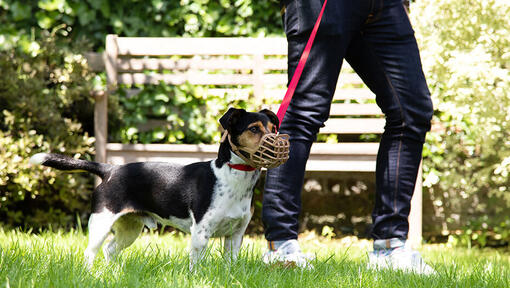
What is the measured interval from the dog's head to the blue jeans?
0.59ft

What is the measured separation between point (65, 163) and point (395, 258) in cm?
167

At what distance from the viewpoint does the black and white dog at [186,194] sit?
2.66 m

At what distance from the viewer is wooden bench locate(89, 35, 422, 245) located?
4.69 m

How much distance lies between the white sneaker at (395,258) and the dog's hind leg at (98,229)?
1262 mm

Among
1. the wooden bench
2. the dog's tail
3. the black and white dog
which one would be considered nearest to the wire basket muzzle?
the black and white dog

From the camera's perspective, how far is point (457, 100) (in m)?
4.29

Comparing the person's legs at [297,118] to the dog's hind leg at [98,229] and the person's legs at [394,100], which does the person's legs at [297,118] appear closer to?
the person's legs at [394,100]

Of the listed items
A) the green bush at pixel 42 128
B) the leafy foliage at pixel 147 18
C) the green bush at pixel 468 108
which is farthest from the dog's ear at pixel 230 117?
the leafy foliage at pixel 147 18

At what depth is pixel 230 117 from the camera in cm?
256

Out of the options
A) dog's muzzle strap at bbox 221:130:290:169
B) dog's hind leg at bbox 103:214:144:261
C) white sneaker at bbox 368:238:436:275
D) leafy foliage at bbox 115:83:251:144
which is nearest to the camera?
dog's muzzle strap at bbox 221:130:290:169

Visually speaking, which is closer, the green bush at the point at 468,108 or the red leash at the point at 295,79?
the red leash at the point at 295,79

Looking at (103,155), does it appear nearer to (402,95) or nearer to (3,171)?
(3,171)

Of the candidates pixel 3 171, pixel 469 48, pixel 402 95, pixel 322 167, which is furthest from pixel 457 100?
pixel 3 171

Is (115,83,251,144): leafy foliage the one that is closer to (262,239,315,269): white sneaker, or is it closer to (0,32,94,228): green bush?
(0,32,94,228): green bush
